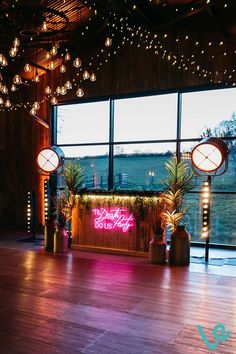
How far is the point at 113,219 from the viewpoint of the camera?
6160 mm

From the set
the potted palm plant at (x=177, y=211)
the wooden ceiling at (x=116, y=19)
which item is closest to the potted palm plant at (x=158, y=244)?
the potted palm plant at (x=177, y=211)

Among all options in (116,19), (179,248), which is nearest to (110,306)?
(179,248)

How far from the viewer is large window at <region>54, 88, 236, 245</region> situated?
700cm

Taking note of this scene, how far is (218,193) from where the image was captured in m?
6.93

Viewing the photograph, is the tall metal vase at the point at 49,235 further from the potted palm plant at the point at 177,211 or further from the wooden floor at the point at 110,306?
the potted palm plant at the point at 177,211

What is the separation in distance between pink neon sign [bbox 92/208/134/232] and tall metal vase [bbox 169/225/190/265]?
0.90m

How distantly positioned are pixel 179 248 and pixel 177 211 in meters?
0.64

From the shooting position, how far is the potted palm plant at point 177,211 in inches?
215

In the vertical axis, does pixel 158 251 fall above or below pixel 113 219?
below

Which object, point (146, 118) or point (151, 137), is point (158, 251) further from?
point (146, 118)

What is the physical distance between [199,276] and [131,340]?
2.30 metres

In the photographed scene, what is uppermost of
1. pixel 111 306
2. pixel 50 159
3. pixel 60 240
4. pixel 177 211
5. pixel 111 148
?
pixel 111 148

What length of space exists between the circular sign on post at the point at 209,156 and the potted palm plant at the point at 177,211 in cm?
20

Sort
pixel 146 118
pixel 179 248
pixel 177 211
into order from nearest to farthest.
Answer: pixel 179 248
pixel 177 211
pixel 146 118
